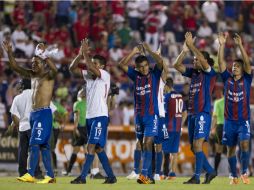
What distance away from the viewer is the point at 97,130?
845 inches

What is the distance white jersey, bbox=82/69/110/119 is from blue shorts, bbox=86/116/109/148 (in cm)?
10

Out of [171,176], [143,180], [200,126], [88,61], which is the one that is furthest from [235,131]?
[88,61]

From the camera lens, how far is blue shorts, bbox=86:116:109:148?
70.3 feet

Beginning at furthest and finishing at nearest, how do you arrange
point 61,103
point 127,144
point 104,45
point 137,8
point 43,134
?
1. point 137,8
2. point 104,45
3. point 127,144
4. point 61,103
5. point 43,134

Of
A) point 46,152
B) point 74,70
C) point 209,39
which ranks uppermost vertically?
point 209,39

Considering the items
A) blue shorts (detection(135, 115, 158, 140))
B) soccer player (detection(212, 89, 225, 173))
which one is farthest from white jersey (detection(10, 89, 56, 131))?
soccer player (detection(212, 89, 225, 173))

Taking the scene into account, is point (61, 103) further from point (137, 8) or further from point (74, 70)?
point (137, 8)

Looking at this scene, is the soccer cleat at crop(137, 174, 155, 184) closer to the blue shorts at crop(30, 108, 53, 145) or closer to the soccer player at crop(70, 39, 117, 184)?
the soccer player at crop(70, 39, 117, 184)

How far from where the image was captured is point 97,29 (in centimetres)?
3759

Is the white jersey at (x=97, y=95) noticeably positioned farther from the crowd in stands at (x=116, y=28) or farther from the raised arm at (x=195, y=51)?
the crowd in stands at (x=116, y=28)

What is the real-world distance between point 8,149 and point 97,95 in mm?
9572

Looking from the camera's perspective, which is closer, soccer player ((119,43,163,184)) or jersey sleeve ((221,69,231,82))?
soccer player ((119,43,163,184))

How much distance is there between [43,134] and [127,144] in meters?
11.0

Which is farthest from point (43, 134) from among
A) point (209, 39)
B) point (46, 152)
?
point (209, 39)
